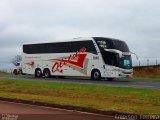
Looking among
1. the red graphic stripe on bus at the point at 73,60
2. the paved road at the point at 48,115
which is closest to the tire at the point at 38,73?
the red graphic stripe on bus at the point at 73,60

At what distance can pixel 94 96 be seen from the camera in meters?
22.4

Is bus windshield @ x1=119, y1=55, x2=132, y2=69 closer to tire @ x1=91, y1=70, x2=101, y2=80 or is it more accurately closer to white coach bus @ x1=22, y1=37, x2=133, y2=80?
white coach bus @ x1=22, y1=37, x2=133, y2=80

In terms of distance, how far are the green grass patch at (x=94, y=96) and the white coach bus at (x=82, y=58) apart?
8.40 m

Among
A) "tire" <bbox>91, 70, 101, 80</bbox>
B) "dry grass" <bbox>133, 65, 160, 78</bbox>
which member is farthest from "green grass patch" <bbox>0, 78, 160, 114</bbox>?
"dry grass" <bbox>133, 65, 160, 78</bbox>

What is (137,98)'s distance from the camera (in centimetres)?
2039

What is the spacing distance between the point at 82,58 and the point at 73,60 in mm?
1285

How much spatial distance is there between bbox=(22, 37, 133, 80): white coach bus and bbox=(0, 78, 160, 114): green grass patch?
331 inches

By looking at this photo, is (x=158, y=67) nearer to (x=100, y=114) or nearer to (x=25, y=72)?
(x=25, y=72)

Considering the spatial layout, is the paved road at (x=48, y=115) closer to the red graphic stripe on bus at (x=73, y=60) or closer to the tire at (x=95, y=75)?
the tire at (x=95, y=75)

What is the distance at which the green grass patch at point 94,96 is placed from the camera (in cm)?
1689

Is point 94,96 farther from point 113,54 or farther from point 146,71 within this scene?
point 146,71

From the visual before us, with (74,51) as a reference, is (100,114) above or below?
below

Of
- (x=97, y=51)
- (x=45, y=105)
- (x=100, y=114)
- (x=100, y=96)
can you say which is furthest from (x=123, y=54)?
(x=100, y=114)

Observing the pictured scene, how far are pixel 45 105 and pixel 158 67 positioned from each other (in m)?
39.5
